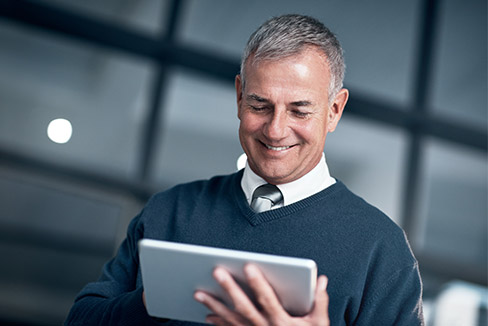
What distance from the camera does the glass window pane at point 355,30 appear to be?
3.18 m

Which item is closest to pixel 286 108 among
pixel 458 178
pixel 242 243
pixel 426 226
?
pixel 242 243

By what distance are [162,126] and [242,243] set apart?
1.89 metres

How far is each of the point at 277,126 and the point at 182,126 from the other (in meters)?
1.91

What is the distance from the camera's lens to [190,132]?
3.03m

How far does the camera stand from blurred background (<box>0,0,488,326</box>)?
9.16ft

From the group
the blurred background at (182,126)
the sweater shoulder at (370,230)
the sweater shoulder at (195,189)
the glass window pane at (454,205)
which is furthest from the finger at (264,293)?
the glass window pane at (454,205)

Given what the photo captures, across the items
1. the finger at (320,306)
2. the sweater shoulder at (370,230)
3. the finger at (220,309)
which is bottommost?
the finger at (220,309)

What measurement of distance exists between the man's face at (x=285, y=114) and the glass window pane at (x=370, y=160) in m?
1.86

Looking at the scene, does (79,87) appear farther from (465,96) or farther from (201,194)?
(465,96)

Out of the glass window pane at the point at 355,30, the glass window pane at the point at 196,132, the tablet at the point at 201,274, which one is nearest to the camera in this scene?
the tablet at the point at 201,274

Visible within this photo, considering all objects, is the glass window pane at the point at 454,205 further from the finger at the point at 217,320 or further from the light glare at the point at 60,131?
the finger at the point at 217,320

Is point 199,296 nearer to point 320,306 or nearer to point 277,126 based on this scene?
point 320,306

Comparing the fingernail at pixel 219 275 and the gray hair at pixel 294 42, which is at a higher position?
the gray hair at pixel 294 42

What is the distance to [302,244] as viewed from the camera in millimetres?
1186
